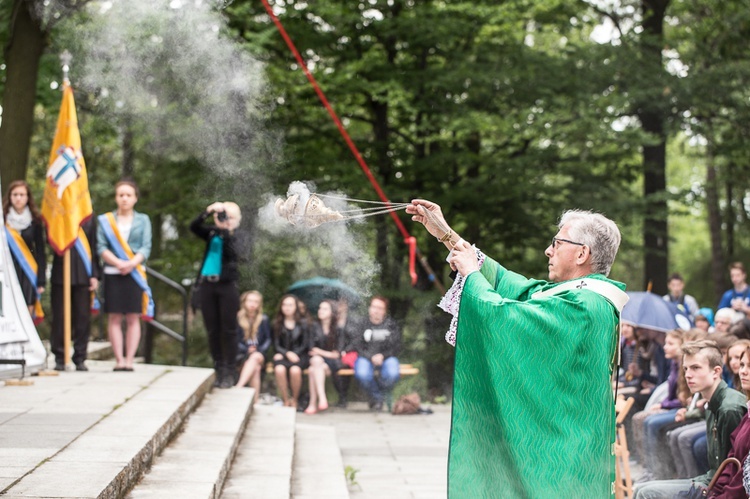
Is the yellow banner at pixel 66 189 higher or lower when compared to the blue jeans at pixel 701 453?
higher

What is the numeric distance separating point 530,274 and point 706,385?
36.4 feet

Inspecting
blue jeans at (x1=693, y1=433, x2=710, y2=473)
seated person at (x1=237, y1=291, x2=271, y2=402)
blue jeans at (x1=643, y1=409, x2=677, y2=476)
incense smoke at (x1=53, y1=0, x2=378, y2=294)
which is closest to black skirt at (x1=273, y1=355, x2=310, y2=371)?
seated person at (x1=237, y1=291, x2=271, y2=402)

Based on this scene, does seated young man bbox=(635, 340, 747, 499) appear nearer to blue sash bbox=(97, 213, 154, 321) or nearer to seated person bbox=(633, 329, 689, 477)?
seated person bbox=(633, 329, 689, 477)

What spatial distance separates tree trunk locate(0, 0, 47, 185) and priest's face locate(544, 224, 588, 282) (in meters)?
7.96

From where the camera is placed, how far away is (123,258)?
855 centimetres

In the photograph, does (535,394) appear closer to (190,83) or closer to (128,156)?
(190,83)

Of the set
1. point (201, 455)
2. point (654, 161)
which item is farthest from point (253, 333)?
point (654, 161)

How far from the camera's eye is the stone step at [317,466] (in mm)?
6449

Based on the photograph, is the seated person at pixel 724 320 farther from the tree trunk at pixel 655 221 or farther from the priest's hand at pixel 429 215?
the tree trunk at pixel 655 221

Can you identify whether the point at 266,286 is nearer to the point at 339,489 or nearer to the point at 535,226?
the point at 535,226

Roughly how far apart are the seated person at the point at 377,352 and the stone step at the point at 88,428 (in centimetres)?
352

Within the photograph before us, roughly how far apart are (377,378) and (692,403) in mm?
5679

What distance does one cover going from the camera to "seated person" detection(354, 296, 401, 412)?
462 inches

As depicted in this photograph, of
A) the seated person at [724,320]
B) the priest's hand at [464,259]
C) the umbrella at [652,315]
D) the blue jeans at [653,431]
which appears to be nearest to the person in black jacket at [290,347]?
the umbrella at [652,315]
